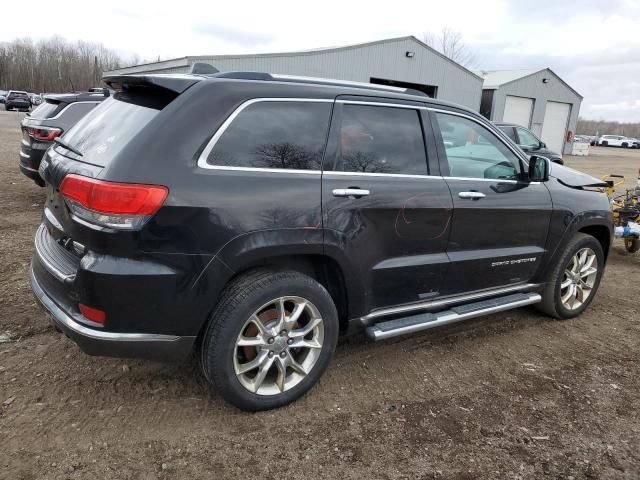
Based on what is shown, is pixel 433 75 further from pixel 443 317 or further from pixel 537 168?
pixel 443 317

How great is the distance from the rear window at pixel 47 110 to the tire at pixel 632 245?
28.6 ft

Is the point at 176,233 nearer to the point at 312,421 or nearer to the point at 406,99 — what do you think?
the point at 312,421

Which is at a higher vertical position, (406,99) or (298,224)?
(406,99)

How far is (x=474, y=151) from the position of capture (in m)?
3.96

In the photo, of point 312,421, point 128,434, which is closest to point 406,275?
point 312,421

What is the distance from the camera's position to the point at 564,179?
14.7 ft

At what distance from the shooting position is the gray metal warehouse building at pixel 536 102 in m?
28.3

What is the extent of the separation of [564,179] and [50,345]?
440cm

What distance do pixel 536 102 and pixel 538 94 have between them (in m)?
0.48

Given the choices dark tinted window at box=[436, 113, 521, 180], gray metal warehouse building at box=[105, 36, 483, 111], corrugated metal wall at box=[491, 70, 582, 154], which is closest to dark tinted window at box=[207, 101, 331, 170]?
dark tinted window at box=[436, 113, 521, 180]

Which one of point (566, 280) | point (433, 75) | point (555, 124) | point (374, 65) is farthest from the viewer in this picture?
point (555, 124)

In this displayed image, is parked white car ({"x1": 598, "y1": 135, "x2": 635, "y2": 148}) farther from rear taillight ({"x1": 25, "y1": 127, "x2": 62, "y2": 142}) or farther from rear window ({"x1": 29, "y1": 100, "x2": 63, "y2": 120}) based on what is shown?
rear taillight ({"x1": 25, "y1": 127, "x2": 62, "y2": 142})

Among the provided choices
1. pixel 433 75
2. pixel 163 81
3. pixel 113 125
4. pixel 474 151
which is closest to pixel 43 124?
pixel 113 125

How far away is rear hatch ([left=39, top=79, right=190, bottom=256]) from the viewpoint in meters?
2.46
